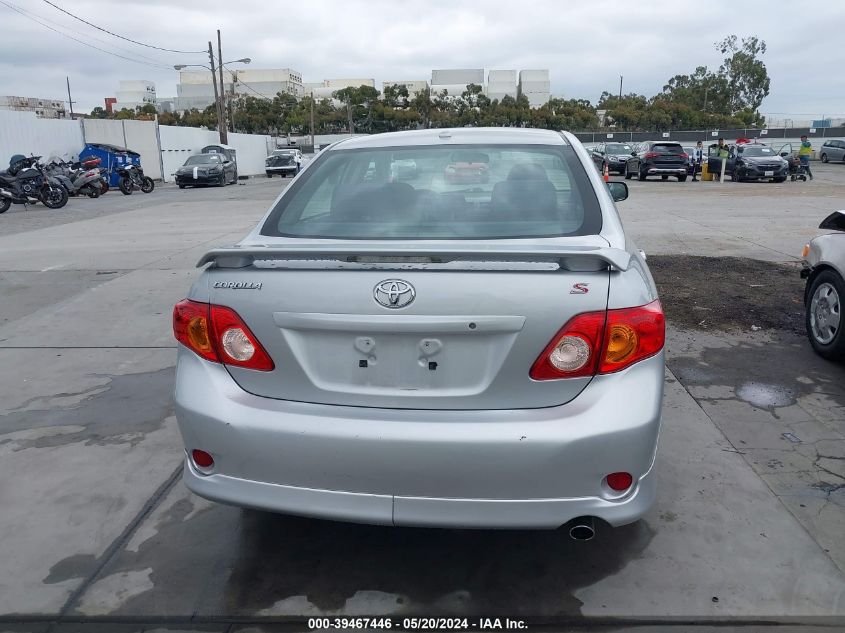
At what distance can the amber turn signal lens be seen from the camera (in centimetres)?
244

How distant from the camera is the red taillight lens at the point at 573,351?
241cm

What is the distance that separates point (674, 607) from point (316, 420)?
1.48m

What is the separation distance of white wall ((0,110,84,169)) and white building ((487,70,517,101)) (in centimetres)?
7920

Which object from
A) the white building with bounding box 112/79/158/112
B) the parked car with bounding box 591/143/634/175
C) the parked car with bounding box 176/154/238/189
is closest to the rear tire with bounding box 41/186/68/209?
the parked car with bounding box 176/154/238/189

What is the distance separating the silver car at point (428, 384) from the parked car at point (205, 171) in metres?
28.9

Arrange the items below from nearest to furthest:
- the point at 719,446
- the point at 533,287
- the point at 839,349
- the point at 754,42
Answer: the point at 533,287
the point at 719,446
the point at 839,349
the point at 754,42

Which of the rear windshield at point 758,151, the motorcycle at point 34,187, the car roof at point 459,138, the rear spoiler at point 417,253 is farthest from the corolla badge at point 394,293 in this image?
the rear windshield at point 758,151

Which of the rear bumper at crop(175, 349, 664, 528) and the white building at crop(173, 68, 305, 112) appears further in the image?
the white building at crop(173, 68, 305, 112)

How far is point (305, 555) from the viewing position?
3.04 m

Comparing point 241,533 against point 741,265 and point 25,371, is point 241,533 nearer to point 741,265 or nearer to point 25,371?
point 25,371

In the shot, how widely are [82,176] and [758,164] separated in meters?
24.2

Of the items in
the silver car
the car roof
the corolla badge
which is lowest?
the silver car

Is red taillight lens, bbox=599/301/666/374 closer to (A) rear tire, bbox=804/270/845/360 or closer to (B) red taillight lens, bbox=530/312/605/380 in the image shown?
(B) red taillight lens, bbox=530/312/605/380

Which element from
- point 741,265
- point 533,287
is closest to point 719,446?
point 533,287
